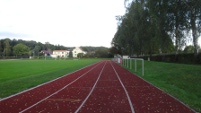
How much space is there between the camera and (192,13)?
67.7 feet

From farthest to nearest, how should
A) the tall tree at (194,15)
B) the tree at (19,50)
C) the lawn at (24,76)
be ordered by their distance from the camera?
the tree at (19,50)
the tall tree at (194,15)
the lawn at (24,76)

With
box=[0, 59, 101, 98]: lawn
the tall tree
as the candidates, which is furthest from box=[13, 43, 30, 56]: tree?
the tall tree

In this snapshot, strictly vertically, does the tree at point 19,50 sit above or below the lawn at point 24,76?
above

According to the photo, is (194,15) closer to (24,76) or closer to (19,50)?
(24,76)

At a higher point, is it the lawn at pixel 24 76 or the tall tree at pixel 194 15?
the tall tree at pixel 194 15

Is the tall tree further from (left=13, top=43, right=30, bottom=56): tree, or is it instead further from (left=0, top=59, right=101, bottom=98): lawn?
(left=13, top=43, right=30, bottom=56): tree

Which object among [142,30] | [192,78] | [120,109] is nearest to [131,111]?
[120,109]

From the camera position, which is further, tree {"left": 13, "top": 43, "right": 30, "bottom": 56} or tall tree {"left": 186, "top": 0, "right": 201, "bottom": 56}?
tree {"left": 13, "top": 43, "right": 30, "bottom": 56}

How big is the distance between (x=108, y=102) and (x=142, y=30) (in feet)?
101

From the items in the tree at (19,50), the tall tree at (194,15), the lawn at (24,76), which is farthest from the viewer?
the tree at (19,50)

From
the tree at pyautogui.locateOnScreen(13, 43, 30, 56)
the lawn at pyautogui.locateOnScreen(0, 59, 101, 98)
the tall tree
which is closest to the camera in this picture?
the lawn at pyautogui.locateOnScreen(0, 59, 101, 98)

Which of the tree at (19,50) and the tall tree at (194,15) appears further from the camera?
the tree at (19,50)

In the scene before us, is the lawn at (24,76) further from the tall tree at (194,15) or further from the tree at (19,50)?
the tree at (19,50)

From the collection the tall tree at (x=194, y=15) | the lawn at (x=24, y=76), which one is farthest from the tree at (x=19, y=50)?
the tall tree at (x=194, y=15)
